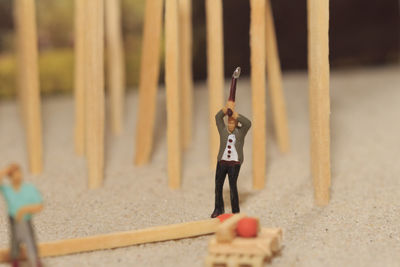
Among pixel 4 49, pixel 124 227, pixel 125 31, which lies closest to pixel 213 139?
pixel 124 227

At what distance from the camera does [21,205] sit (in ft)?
6.37

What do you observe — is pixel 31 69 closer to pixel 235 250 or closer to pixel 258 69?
pixel 258 69

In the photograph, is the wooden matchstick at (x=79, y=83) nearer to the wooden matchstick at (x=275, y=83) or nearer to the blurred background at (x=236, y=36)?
the wooden matchstick at (x=275, y=83)

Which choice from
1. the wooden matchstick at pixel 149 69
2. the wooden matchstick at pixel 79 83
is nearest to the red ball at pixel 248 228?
the wooden matchstick at pixel 149 69

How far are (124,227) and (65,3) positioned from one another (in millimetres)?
3977

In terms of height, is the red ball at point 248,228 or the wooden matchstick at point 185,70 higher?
the wooden matchstick at point 185,70

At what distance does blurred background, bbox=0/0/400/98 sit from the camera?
19.9 ft

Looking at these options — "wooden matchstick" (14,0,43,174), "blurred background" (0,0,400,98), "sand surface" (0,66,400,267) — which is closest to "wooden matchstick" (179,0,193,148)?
"sand surface" (0,66,400,267)

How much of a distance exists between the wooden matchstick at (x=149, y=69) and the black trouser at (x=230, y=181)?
35.1 inches

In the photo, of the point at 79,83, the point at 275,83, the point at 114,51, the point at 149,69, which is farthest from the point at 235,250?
the point at 114,51

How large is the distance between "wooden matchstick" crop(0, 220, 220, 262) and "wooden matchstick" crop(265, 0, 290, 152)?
1303 millimetres

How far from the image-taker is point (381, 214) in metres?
2.62

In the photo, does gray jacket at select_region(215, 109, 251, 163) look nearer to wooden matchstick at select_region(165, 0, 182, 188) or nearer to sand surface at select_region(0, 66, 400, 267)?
sand surface at select_region(0, 66, 400, 267)

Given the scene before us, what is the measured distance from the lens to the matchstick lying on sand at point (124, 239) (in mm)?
2238
